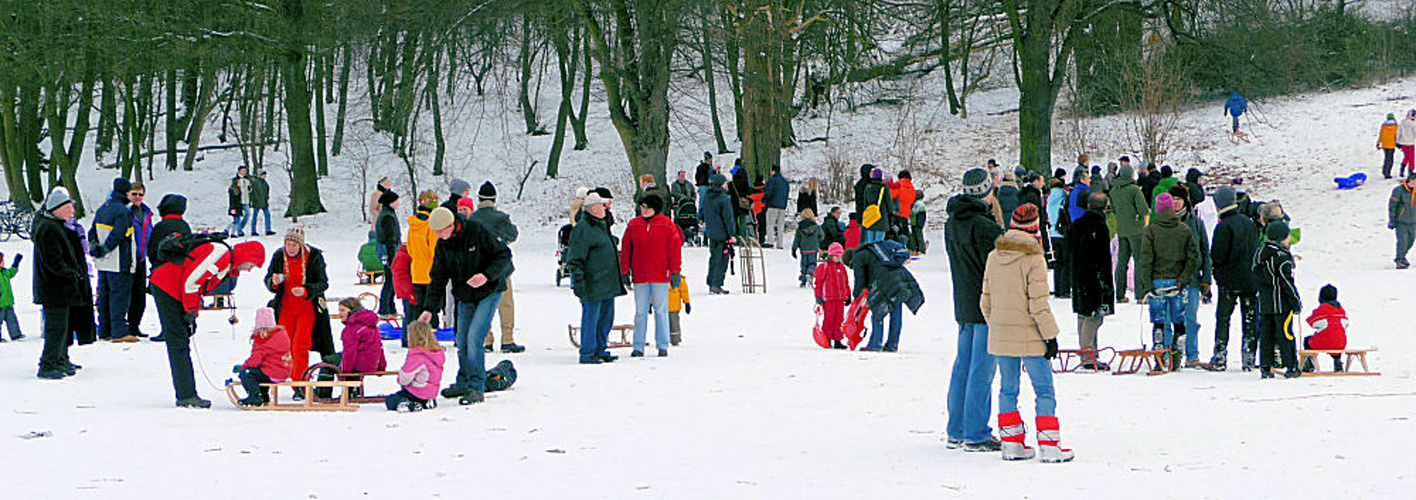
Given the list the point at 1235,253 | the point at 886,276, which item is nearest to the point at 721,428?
the point at 886,276

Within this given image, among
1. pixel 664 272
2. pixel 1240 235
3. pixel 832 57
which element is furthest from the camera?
pixel 832 57

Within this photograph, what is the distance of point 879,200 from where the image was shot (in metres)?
20.9

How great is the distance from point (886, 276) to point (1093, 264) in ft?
6.26

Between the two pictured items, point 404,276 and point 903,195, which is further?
point 903,195

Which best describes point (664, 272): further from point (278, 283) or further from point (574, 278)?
point (278, 283)

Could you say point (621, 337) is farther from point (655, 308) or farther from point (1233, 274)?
point (1233, 274)

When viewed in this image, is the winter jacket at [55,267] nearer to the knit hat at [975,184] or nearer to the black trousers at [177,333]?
the black trousers at [177,333]

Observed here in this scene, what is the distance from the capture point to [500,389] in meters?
11.0

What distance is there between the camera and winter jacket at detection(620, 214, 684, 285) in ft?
42.8

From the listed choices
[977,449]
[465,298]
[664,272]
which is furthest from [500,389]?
[977,449]

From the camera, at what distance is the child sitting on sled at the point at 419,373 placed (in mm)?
9859

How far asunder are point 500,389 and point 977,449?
13.5 ft

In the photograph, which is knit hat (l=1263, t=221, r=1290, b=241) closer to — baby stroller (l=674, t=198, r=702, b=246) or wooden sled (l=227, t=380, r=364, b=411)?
wooden sled (l=227, t=380, r=364, b=411)

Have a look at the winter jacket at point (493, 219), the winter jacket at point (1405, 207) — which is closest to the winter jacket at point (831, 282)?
the winter jacket at point (493, 219)
